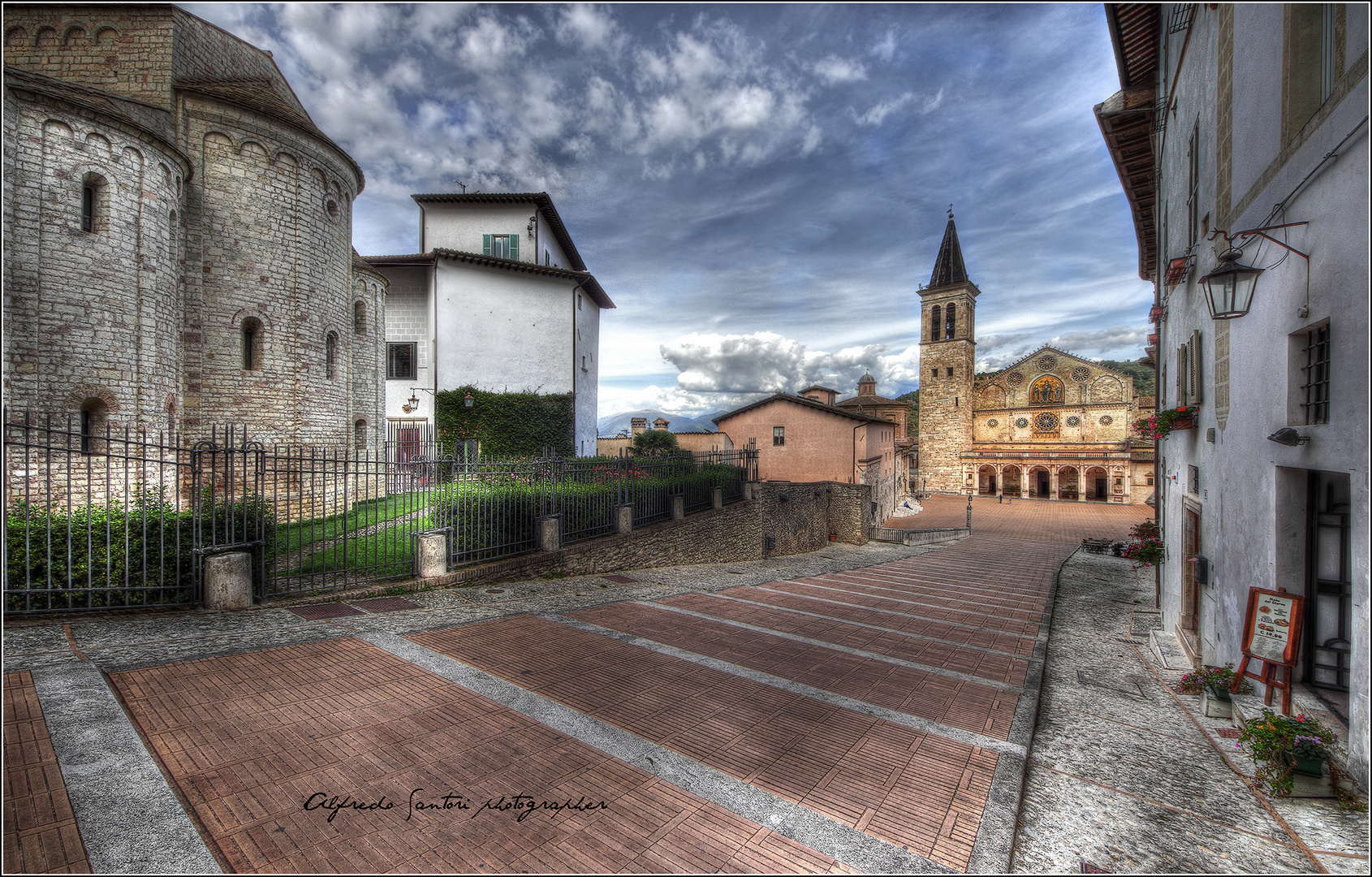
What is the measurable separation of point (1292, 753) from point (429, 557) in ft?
32.8

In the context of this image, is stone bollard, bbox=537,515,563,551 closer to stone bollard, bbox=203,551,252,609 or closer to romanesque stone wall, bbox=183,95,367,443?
stone bollard, bbox=203,551,252,609

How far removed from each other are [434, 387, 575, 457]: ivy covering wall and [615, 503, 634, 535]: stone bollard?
8.70m

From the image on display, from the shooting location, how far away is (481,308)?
2161cm

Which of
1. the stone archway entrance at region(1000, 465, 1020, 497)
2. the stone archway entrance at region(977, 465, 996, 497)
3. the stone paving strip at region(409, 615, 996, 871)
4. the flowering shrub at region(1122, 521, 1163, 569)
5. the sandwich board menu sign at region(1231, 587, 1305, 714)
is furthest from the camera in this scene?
the stone archway entrance at region(1000, 465, 1020, 497)

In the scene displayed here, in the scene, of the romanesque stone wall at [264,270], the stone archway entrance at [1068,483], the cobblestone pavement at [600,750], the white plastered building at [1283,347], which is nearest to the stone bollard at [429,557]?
the cobblestone pavement at [600,750]

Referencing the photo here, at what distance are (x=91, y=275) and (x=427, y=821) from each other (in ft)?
46.3

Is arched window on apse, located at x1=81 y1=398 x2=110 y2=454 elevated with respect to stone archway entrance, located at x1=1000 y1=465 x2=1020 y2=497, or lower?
elevated

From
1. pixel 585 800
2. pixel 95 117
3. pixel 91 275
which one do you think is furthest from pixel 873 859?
pixel 95 117

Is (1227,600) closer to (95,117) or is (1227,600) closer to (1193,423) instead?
(1193,423)

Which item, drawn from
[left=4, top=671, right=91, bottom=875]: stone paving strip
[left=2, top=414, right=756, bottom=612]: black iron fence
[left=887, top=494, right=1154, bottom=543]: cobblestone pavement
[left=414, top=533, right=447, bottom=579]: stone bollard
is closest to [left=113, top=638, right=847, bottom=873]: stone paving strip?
[left=4, top=671, right=91, bottom=875]: stone paving strip

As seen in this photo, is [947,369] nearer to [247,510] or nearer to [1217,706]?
[1217,706]

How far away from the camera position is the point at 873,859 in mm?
3223

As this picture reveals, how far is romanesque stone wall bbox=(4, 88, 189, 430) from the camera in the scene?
403 inches

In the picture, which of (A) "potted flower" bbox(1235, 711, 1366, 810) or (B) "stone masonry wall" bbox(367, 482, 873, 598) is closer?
(A) "potted flower" bbox(1235, 711, 1366, 810)
